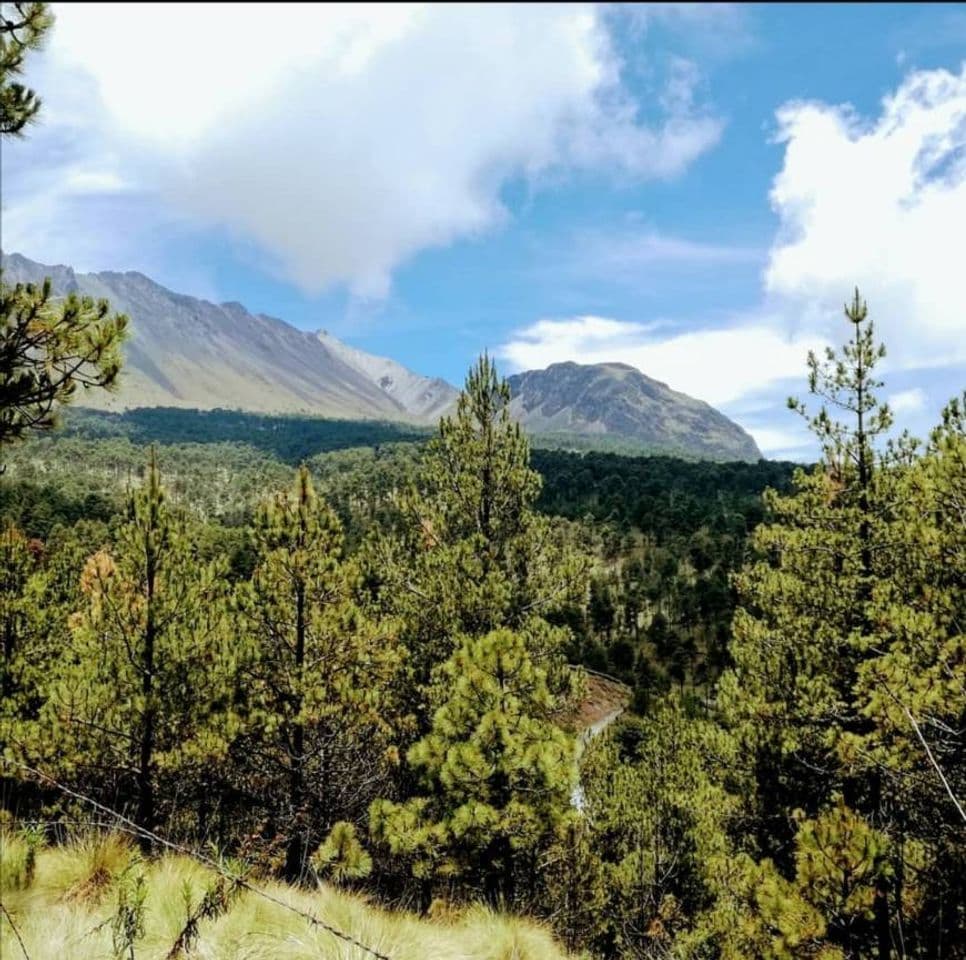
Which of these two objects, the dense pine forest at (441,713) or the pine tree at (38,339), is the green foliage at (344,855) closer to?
the dense pine forest at (441,713)

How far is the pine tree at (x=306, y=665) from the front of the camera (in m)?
12.8

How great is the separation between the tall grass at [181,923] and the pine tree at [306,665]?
6520 mm

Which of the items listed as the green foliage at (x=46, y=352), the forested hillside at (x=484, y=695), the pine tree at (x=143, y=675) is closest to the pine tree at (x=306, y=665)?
the forested hillside at (x=484, y=695)

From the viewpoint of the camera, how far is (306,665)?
12891mm

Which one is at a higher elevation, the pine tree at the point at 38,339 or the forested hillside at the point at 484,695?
the pine tree at the point at 38,339

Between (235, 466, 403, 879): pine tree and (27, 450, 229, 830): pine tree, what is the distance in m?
0.87

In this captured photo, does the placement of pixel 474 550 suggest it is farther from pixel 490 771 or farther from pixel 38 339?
pixel 38 339

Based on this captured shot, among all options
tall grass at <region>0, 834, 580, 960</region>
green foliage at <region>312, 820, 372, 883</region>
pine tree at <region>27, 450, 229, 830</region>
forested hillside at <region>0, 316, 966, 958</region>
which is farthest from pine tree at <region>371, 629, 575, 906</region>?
pine tree at <region>27, 450, 229, 830</region>

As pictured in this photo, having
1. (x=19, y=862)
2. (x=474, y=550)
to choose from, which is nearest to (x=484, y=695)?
(x=474, y=550)

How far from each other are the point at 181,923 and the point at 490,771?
541 centimetres

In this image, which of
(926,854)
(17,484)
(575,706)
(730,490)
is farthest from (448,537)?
(730,490)

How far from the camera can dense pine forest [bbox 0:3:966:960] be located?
20.8ft

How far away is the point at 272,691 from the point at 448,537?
15.9 feet

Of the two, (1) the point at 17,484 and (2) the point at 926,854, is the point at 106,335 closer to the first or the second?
(2) the point at 926,854
